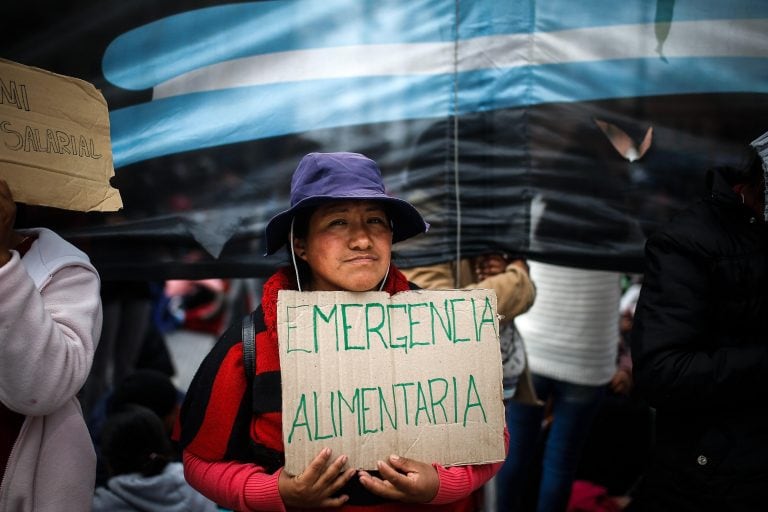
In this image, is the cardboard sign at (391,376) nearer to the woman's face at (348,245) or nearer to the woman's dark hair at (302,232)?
the woman's face at (348,245)

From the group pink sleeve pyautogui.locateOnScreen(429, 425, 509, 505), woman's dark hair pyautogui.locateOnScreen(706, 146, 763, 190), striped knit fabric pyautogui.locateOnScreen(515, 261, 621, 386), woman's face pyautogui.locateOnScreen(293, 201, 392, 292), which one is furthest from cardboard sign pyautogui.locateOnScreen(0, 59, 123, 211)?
striped knit fabric pyautogui.locateOnScreen(515, 261, 621, 386)

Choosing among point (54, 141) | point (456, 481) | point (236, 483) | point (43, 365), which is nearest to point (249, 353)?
point (236, 483)

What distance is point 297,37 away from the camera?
7.89 feet

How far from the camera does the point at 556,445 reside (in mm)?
3262

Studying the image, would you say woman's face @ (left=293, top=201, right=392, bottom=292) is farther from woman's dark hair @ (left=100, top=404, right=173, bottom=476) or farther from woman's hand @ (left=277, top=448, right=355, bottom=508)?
woman's dark hair @ (left=100, top=404, right=173, bottom=476)

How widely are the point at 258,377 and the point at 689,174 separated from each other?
1.72m

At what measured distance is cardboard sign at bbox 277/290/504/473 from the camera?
1.62 metres

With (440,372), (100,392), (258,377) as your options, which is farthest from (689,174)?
(100,392)

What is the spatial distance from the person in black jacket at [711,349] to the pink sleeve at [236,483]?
3.71 feet

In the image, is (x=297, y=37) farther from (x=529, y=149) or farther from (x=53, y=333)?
(x=53, y=333)

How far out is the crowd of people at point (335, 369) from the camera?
1574 mm

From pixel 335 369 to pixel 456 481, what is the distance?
42 cm

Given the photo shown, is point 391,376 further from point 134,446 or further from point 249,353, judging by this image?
point 134,446

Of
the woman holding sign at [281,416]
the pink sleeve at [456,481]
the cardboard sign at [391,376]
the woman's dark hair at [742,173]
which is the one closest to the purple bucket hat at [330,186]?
the woman holding sign at [281,416]
